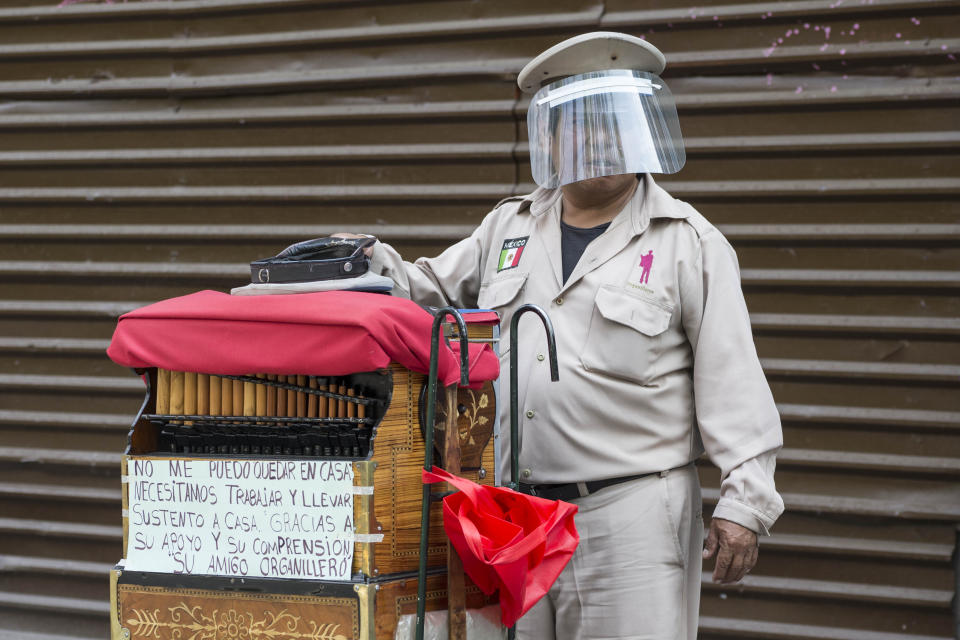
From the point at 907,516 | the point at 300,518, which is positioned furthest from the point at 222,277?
the point at 907,516

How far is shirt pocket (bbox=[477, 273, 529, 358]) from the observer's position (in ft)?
9.35

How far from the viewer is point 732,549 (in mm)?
2588

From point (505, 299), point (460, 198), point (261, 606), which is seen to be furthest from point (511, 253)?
point (460, 198)

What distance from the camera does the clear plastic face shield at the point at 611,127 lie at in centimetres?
265

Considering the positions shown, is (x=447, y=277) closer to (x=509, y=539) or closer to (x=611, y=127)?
(x=611, y=127)

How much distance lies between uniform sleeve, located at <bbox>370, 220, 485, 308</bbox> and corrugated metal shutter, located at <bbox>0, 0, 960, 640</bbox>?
4.84 ft

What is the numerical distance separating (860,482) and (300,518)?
2.68m

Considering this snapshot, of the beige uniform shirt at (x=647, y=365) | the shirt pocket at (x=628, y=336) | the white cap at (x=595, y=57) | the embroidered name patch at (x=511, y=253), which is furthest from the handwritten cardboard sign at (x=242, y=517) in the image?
the white cap at (x=595, y=57)

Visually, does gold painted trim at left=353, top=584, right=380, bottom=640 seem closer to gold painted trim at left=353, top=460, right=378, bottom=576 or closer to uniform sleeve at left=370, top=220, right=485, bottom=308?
gold painted trim at left=353, top=460, right=378, bottom=576

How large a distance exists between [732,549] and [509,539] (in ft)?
2.44

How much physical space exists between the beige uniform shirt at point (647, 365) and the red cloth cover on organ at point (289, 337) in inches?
15.1

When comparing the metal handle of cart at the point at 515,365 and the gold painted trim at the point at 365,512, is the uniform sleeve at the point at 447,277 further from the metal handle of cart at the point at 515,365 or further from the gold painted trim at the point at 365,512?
the gold painted trim at the point at 365,512

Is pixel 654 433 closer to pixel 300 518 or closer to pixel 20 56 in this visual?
pixel 300 518

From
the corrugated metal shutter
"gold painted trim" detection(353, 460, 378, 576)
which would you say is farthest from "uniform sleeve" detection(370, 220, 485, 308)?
the corrugated metal shutter
